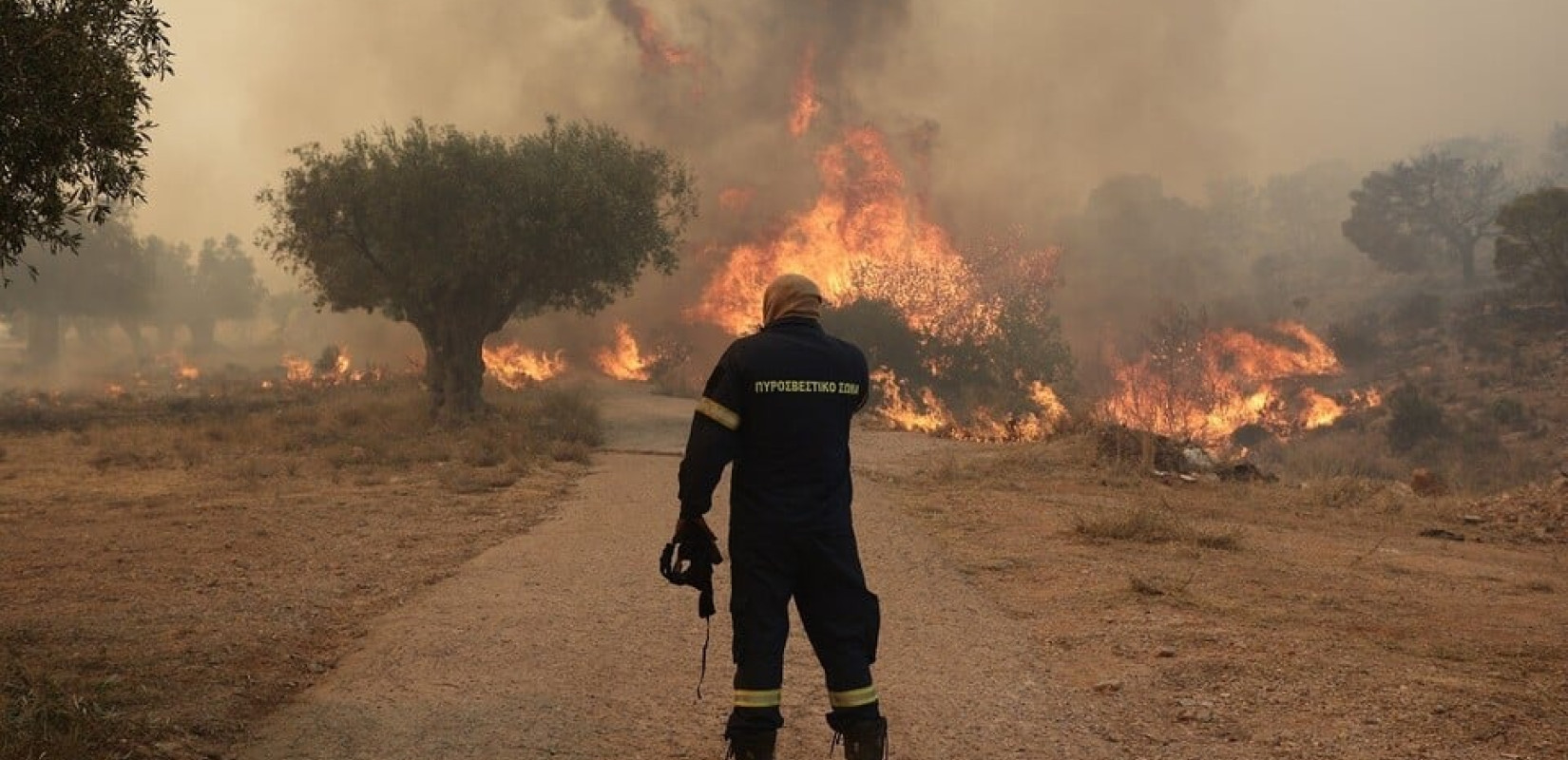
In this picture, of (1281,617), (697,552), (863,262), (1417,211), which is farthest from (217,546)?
(1417,211)

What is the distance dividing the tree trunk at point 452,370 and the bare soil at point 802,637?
11.6 metres

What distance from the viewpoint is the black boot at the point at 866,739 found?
4648mm

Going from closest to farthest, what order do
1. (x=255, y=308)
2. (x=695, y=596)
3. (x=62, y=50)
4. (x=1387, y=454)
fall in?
(x=62, y=50)
(x=695, y=596)
(x=1387, y=454)
(x=255, y=308)

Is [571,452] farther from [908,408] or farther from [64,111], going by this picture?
[908,408]

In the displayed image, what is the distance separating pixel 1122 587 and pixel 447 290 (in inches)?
859

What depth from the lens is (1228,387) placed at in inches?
1844

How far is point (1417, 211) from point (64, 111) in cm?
8838

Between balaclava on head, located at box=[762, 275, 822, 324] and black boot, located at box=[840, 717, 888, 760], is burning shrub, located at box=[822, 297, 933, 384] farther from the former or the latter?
black boot, located at box=[840, 717, 888, 760]

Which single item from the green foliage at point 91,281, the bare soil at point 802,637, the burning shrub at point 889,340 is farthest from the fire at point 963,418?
the green foliage at point 91,281

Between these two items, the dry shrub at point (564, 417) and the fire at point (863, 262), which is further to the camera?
the fire at point (863, 262)

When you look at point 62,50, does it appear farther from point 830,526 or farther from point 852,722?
point 852,722

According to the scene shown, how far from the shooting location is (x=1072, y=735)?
19.5ft

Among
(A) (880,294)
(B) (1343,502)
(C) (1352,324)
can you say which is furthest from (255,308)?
(B) (1343,502)

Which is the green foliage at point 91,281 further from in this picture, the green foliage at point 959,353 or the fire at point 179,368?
the green foliage at point 959,353
